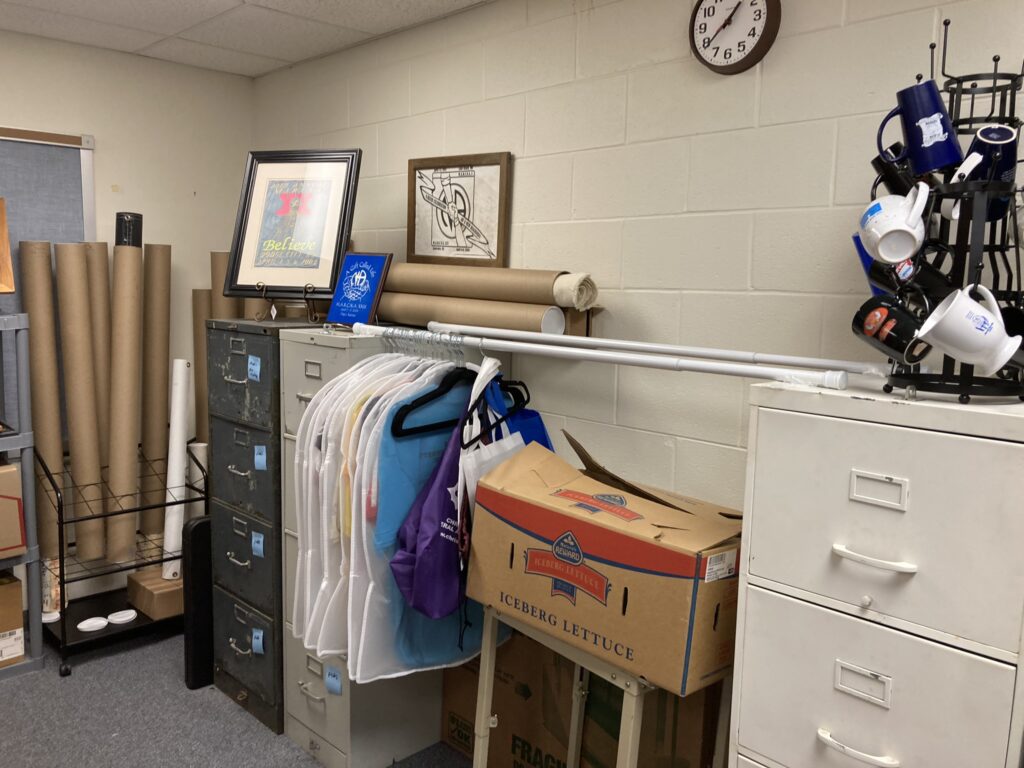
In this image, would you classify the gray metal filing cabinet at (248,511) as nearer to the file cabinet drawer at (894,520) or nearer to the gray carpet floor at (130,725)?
the gray carpet floor at (130,725)

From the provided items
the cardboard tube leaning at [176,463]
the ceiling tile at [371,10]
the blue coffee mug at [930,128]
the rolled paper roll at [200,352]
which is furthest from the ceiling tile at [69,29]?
the blue coffee mug at [930,128]

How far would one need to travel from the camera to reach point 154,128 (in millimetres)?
3582

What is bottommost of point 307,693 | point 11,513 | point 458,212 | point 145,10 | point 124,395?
point 307,693

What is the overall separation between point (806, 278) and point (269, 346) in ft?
5.08

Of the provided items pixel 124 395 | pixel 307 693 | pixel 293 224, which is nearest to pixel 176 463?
pixel 124 395

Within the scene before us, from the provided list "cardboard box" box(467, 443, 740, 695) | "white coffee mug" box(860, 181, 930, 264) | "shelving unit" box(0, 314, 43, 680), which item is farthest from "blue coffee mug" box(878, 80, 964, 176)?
"shelving unit" box(0, 314, 43, 680)

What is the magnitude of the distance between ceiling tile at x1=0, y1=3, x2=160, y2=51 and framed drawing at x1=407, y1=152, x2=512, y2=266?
50.3 inches

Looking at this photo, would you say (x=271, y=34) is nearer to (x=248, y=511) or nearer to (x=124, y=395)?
(x=124, y=395)

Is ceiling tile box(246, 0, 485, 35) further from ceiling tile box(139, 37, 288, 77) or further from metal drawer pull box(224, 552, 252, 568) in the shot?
metal drawer pull box(224, 552, 252, 568)

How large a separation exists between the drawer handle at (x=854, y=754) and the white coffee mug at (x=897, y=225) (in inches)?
31.3

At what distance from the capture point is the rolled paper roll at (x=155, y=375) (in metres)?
3.49

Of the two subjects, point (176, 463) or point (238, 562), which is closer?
point (238, 562)

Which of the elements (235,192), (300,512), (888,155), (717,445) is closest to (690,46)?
(888,155)

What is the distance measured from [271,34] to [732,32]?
6.05ft
